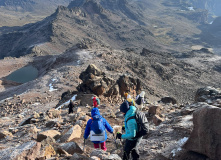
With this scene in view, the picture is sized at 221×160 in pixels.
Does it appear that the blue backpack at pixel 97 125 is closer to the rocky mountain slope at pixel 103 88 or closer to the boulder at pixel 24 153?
the rocky mountain slope at pixel 103 88

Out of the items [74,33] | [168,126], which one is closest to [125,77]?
[168,126]

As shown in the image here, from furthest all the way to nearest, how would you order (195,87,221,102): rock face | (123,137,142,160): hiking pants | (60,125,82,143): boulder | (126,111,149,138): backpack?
1. (195,87,221,102): rock face
2. (60,125,82,143): boulder
3. (123,137,142,160): hiking pants
4. (126,111,149,138): backpack

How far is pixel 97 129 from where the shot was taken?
17.5ft

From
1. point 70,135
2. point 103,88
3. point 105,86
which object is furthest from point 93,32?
point 70,135

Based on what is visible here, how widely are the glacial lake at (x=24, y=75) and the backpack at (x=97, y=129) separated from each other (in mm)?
40596

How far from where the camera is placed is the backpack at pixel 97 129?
5348 millimetres

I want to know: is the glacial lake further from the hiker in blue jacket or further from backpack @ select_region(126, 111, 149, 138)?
backpack @ select_region(126, 111, 149, 138)

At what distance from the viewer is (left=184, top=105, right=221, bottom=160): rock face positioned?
412 cm

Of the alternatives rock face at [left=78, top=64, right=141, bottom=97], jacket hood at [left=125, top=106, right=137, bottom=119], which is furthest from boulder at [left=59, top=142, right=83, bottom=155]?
rock face at [left=78, top=64, right=141, bottom=97]

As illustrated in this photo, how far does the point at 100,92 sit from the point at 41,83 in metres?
14.6

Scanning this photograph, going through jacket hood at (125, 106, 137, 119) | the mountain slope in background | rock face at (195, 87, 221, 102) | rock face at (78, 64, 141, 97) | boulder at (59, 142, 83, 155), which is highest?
the mountain slope in background

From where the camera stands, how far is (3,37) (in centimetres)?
8175

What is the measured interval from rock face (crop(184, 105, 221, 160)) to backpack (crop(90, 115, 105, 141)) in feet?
7.63

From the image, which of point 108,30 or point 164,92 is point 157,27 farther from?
point 164,92
